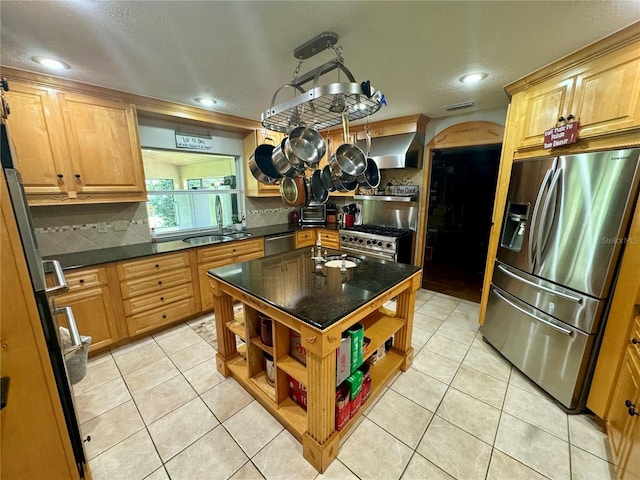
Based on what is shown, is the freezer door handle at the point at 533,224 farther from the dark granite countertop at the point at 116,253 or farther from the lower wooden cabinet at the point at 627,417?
the dark granite countertop at the point at 116,253

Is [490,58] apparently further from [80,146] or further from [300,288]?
[80,146]

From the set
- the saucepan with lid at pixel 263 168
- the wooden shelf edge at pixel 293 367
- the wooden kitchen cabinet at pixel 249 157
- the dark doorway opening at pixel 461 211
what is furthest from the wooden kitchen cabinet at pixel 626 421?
the wooden kitchen cabinet at pixel 249 157

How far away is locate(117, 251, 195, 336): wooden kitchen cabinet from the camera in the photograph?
234cm

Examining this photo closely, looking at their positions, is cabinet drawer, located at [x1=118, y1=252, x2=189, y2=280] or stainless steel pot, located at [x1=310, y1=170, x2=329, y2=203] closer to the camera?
stainless steel pot, located at [x1=310, y1=170, x2=329, y2=203]

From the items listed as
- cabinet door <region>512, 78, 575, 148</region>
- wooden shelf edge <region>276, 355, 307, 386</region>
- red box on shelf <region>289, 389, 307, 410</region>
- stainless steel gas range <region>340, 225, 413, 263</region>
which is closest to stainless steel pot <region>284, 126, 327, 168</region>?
wooden shelf edge <region>276, 355, 307, 386</region>

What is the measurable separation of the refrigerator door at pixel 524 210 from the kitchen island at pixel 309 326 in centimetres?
84

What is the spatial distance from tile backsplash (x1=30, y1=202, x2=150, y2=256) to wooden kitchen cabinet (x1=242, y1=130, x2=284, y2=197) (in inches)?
52.3

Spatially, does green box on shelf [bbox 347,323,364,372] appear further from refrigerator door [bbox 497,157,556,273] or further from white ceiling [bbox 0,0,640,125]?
white ceiling [bbox 0,0,640,125]

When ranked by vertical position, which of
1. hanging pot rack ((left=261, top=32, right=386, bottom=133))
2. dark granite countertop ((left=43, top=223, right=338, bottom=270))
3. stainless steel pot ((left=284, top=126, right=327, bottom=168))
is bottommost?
dark granite countertop ((left=43, top=223, right=338, bottom=270))

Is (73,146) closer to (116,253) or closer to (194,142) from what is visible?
(116,253)

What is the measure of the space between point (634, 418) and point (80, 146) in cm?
402

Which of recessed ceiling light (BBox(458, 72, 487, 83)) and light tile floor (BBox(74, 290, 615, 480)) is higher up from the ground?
recessed ceiling light (BBox(458, 72, 487, 83))

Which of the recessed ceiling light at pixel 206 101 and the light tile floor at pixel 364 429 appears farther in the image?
the recessed ceiling light at pixel 206 101

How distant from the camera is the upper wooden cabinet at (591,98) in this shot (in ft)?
4.75
